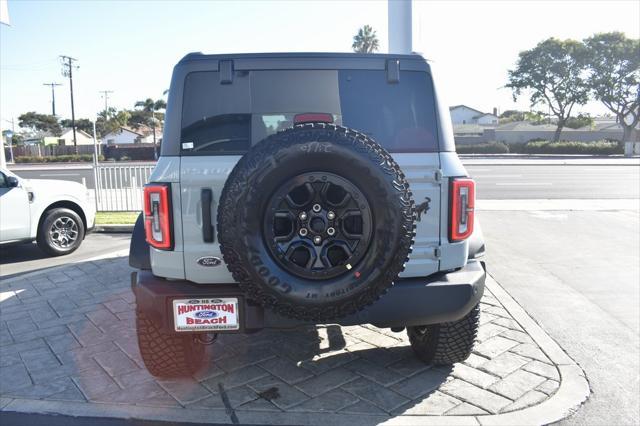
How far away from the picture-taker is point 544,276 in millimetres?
6258

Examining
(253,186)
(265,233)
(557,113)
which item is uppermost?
(557,113)

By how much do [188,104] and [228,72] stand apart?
0.30 metres

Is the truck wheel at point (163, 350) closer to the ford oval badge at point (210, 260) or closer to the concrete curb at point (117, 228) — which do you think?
the ford oval badge at point (210, 260)

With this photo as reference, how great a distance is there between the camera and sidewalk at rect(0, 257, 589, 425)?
3.16 m

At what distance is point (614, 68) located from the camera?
4709cm

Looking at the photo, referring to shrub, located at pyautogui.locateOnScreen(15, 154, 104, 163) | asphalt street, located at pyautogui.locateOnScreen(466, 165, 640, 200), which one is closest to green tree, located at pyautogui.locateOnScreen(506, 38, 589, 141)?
asphalt street, located at pyautogui.locateOnScreen(466, 165, 640, 200)

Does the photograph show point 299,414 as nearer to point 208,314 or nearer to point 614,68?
point 208,314

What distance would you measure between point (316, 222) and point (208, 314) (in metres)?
0.86

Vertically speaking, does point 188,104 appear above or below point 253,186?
above

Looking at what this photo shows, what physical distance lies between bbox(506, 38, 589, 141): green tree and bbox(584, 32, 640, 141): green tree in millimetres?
911

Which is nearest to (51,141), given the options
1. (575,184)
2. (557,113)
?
(557,113)

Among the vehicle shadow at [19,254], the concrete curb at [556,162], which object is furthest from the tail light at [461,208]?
the concrete curb at [556,162]

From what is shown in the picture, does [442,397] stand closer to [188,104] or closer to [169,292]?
[169,292]

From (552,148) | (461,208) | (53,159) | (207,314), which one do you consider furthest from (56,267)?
(53,159)
